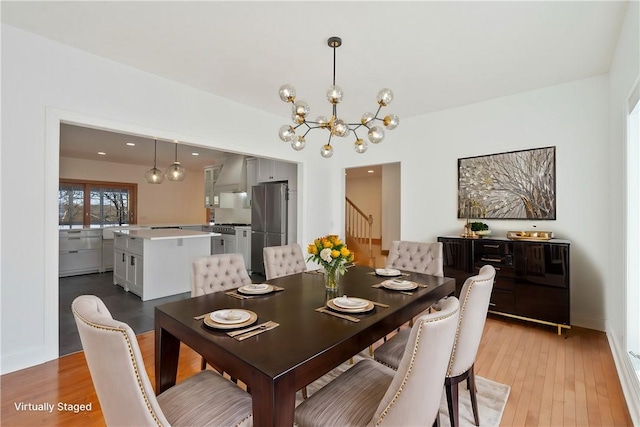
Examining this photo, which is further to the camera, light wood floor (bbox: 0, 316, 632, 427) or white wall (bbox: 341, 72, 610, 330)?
white wall (bbox: 341, 72, 610, 330)

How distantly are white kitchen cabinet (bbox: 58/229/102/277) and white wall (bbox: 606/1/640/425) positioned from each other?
7.55 meters

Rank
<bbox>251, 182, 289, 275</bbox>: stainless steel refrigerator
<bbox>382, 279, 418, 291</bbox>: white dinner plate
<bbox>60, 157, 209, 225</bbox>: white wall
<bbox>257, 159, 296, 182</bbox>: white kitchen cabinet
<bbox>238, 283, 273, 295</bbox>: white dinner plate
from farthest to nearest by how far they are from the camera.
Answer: <bbox>60, 157, 209, 225</bbox>: white wall, <bbox>257, 159, 296, 182</bbox>: white kitchen cabinet, <bbox>251, 182, 289, 275</bbox>: stainless steel refrigerator, <bbox>382, 279, 418, 291</bbox>: white dinner plate, <bbox>238, 283, 273, 295</bbox>: white dinner plate

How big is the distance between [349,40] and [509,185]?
8.61 ft

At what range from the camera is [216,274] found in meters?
2.22

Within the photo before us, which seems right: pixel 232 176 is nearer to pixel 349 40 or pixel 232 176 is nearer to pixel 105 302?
pixel 105 302

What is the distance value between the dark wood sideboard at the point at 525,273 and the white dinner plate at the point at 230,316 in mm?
2966

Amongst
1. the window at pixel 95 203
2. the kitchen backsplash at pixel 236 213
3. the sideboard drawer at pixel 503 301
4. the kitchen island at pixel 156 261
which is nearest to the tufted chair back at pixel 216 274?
the kitchen island at pixel 156 261

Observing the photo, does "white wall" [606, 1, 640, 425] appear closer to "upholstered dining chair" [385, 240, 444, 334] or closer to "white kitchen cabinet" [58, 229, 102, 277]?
"upholstered dining chair" [385, 240, 444, 334]

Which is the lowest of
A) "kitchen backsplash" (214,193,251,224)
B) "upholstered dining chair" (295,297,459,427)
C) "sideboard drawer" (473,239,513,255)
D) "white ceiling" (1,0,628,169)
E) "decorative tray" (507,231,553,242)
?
"upholstered dining chair" (295,297,459,427)

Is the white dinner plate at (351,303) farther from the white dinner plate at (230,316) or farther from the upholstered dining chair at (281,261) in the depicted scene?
the upholstered dining chair at (281,261)

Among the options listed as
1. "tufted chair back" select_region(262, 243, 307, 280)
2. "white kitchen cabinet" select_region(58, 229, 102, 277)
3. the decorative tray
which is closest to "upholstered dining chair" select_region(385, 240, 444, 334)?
"tufted chair back" select_region(262, 243, 307, 280)

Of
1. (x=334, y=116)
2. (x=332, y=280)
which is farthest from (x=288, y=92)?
(x=332, y=280)

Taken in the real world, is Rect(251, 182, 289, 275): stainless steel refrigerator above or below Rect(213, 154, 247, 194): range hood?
below

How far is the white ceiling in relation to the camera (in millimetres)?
2096
